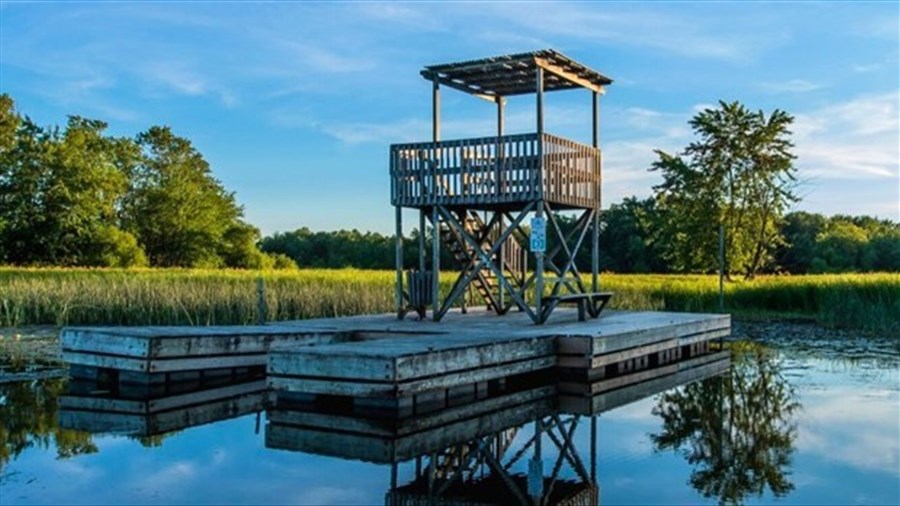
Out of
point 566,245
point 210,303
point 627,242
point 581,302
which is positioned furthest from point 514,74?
point 627,242

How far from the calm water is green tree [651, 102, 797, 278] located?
2106cm

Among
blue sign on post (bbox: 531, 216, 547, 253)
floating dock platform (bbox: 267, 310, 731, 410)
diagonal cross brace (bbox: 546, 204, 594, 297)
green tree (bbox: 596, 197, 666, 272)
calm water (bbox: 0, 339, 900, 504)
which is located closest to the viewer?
calm water (bbox: 0, 339, 900, 504)

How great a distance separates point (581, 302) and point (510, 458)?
675 centimetres

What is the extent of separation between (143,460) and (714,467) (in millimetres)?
4747

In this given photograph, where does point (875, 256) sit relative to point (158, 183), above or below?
below

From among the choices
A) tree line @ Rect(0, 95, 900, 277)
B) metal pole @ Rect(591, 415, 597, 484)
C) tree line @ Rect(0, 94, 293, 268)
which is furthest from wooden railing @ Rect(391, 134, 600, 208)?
tree line @ Rect(0, 94, 293, 268)

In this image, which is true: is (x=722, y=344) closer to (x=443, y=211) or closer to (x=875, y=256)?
(x=443, y=211)

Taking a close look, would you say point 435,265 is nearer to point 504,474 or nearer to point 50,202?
point 504,474

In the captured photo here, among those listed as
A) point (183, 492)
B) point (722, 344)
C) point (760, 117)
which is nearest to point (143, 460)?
point (183, 492)

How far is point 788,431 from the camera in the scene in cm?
955

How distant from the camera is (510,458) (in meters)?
8.15

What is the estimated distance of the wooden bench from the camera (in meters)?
13.8

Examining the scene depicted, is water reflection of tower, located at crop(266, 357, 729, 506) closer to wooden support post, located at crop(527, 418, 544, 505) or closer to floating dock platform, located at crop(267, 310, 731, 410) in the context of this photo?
wooden support post, located at crop(527, 418, 544, 505)

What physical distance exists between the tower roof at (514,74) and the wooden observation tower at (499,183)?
17 millimetres
